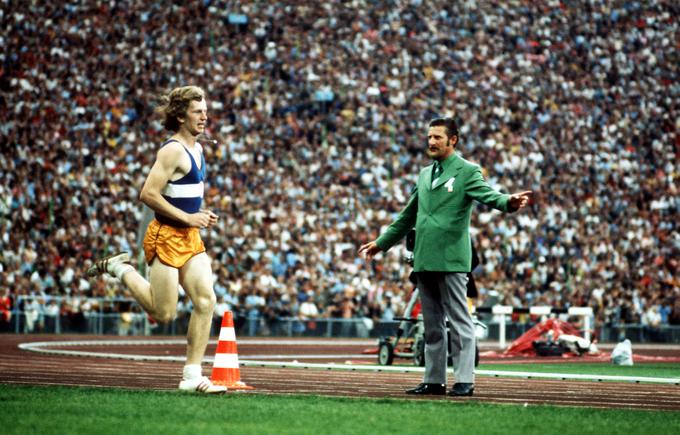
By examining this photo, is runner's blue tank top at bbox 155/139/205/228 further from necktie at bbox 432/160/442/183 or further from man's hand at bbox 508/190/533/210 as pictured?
man's hand at bbox 508/190/533/210

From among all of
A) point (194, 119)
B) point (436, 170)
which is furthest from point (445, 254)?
point (194, 119)

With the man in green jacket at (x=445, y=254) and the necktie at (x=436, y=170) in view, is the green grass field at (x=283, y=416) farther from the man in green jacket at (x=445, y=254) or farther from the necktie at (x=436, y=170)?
the necktie at (x=436, y=170)

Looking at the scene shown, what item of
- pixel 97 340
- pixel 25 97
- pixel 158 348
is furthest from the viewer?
pixel 25 97

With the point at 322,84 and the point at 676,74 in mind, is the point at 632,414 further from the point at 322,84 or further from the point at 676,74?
the point at 676,74

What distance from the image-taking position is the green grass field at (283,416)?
25.5 ft

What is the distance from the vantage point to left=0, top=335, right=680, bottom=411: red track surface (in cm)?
1102

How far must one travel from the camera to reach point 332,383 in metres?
12.9

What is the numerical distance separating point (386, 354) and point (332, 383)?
642 cm

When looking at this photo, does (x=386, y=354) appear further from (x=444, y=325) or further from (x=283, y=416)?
(x=283, y=416)

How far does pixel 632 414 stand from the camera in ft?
30.4

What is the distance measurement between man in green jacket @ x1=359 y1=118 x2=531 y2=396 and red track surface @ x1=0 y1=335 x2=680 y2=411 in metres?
0.33

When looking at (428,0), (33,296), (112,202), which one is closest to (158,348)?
(33,296)

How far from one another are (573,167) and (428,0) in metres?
7.77

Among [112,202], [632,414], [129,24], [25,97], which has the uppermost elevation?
[129,24]
